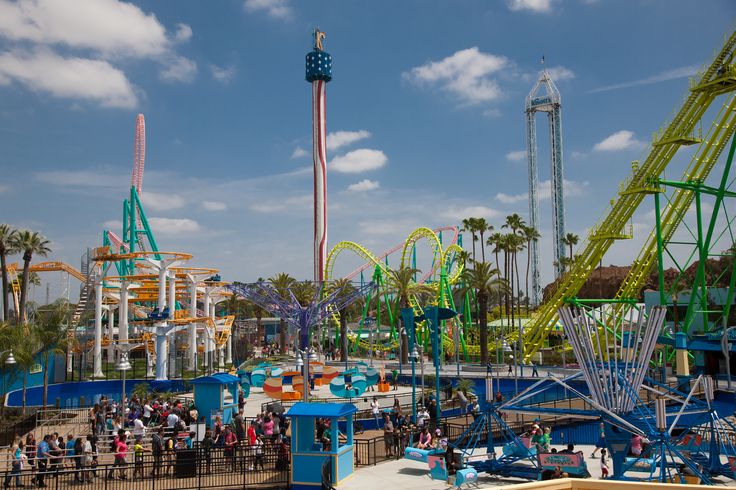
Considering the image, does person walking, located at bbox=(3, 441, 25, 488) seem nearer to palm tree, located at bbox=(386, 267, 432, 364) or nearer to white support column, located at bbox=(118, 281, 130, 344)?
white support column, located at bbox=(118, 281, 130, 344)

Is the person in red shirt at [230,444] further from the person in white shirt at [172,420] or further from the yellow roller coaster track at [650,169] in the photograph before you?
the yellow roller coaster track at [650,169]

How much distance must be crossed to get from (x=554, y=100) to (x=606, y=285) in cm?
4696

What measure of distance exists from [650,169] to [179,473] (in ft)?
90.2

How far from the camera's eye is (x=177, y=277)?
5862 centimetres

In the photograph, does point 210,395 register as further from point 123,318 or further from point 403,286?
point 403,286

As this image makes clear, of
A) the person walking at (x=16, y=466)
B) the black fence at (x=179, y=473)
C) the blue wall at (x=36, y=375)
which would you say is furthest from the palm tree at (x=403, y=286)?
the person walking at (x=16, y=466)

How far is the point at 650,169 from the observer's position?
1355 inches

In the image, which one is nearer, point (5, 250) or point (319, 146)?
point (5, 250)

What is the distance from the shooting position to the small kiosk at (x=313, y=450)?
663 inches

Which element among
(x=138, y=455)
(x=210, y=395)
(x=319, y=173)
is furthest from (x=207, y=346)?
(x=138, y=455)

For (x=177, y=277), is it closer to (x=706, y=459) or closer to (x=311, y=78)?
(x=311, y=78)

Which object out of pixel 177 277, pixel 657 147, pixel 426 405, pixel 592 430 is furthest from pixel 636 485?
pixel 177 277

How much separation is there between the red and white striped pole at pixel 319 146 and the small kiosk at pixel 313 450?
60.4 m

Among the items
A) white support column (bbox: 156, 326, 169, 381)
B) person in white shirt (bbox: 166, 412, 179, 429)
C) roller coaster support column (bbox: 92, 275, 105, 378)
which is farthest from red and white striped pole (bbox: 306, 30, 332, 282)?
person in white shirt (bbox: 166, 412, 179, 429)
